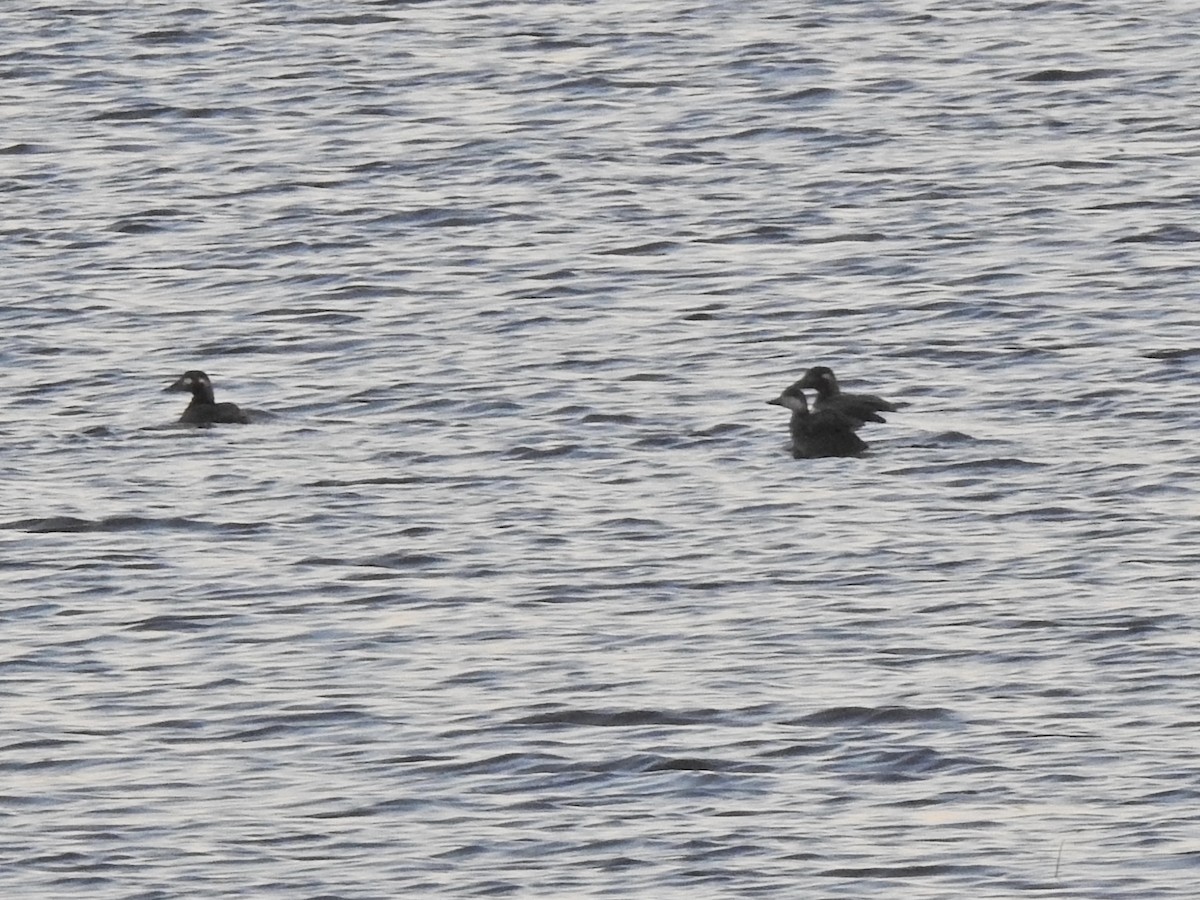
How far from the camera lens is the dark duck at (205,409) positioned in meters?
22.3

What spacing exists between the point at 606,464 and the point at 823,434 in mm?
1353

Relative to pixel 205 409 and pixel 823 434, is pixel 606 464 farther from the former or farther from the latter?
pixel 205 409

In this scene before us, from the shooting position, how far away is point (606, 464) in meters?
21.1

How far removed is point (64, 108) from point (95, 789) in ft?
72.8

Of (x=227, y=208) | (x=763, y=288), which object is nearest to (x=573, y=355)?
(x=763, y=288)

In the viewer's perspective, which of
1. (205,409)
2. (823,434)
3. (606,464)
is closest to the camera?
(823,434)

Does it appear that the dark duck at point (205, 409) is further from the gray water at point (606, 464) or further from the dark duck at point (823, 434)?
the dark duck at point (823, 434)

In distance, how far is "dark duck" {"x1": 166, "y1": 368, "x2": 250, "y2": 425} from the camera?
877 inches

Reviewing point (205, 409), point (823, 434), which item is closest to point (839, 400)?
point (823, 434)

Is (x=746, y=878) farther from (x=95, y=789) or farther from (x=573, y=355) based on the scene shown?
(x=573, y=355)

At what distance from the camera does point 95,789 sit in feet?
47.5

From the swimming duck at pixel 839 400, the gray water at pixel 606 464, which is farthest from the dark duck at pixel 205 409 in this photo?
the swimming duck at pixel 839 400

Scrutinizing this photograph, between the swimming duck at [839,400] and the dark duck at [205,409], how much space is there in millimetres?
3706

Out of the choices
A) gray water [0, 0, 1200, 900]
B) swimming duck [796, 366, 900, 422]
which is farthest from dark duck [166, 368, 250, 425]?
swimming duck [796, 366, 900, 422]
